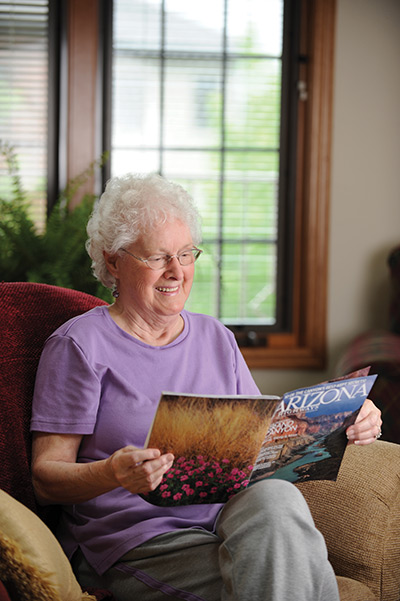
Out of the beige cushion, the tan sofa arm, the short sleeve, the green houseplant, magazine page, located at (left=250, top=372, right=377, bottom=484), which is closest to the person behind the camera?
the beige cushion

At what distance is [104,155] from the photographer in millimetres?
2943

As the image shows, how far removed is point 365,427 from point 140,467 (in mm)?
472

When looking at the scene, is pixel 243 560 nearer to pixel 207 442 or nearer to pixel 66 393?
pixel 207 442

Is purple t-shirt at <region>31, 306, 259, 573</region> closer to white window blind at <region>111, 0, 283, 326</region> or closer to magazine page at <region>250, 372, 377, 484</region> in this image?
magazine page at <region>250, 372, 377, 484</region>

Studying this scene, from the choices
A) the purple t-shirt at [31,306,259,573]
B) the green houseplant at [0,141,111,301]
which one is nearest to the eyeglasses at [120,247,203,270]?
the purple t-shirt at [31,306,259,573]

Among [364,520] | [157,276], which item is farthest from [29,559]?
[364,520]

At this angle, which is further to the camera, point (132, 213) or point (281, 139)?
point (281, 139)

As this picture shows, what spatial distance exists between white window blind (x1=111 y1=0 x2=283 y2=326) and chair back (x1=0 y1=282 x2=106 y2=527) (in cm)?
166

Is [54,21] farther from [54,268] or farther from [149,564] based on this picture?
[149,564]

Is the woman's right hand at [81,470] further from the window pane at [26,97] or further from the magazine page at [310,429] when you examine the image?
the window pane at [26,97]

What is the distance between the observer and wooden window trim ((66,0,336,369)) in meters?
3.10

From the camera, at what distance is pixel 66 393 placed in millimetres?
1312

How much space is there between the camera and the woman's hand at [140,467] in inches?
44.4

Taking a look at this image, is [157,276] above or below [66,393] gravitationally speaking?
above
